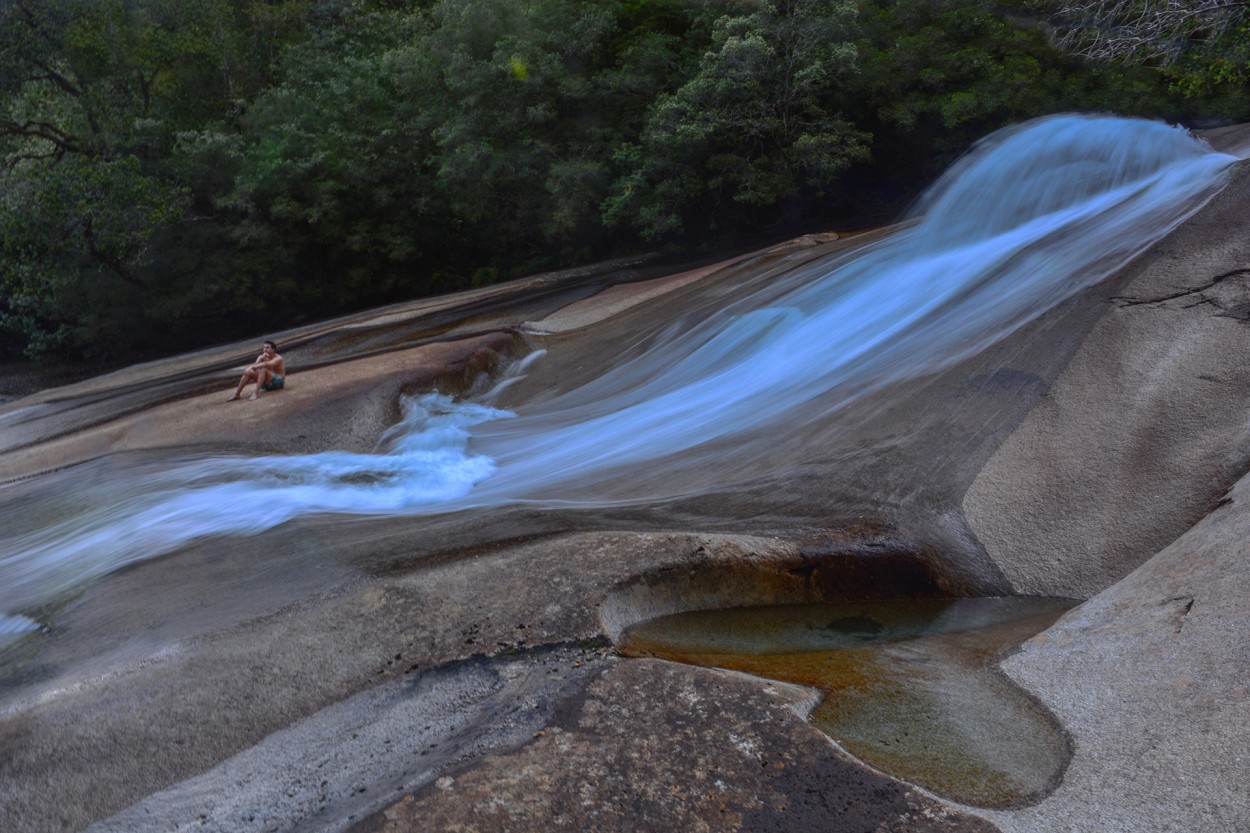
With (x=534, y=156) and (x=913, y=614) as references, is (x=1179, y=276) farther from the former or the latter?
(x=534, y=156)

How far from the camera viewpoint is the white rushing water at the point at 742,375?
7.86 m

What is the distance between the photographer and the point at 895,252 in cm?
1227

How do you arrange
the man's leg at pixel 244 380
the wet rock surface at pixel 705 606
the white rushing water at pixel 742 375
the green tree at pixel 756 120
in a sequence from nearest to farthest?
the wet rock surface at pixel 705 606
the white rushing water at pixel 742 375
the man's leg at pixel 244 380
the green tree at pixel 756 120

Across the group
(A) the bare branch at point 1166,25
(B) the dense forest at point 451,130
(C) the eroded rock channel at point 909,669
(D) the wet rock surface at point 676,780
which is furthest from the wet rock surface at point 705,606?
(B) the dense forest at point 451,130

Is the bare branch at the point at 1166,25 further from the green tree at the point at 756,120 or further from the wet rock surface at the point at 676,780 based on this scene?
the wet rock surface at the point at 676,780

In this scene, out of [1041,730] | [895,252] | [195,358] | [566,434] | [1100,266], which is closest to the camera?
[1041,730]

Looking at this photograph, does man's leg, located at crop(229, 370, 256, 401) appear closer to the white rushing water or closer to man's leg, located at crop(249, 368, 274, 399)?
man's leg, located at crop(249, 368, 274, 399)

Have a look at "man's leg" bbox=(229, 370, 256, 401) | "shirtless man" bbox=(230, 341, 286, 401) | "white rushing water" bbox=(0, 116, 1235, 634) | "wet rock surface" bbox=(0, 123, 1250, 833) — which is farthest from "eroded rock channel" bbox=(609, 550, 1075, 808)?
"man's leg" bbox=(229, 370, 256, 401)

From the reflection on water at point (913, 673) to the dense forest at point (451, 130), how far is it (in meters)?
13.3

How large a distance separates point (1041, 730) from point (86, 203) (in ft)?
73.2

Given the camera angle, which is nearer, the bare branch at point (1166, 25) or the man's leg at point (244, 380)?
the bare branch at point (1166, 25)

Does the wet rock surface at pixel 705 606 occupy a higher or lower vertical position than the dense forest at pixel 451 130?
lower

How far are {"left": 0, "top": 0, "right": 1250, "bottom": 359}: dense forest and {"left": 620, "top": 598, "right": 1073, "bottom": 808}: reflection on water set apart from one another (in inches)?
523

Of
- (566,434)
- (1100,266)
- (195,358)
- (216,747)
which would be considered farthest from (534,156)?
(216,747)
